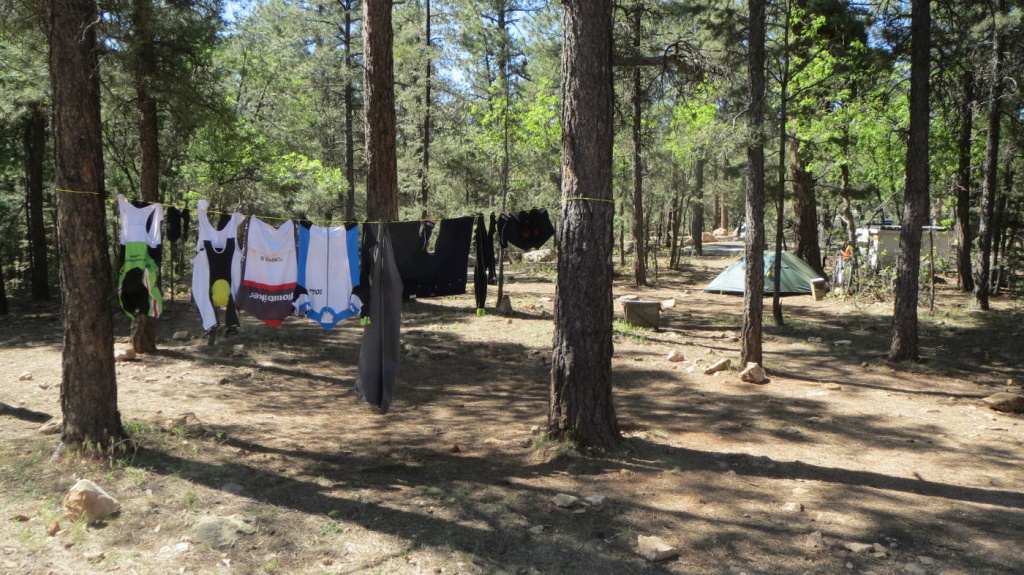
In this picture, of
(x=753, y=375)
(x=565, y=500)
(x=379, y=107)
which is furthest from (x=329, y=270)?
(x=753, y=375)

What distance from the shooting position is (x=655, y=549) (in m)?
4.01

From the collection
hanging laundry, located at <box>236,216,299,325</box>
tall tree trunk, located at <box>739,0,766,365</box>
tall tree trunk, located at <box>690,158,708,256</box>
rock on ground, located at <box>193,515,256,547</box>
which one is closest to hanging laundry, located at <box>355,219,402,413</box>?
hanging laundry, located at <box>236,216,299,325</box>

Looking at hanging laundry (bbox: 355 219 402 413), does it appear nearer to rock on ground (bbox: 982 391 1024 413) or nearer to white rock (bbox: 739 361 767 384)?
white rock (bbox: 739 361 767 384)

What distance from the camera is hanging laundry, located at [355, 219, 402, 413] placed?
6.39 meters

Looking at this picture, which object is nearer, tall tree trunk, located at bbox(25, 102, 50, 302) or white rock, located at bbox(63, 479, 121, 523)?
white rock, located at bbox(63, 479, 121, 523)

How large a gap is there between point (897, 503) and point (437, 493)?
3322 mm

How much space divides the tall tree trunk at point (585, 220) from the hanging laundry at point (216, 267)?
3078 millimetres

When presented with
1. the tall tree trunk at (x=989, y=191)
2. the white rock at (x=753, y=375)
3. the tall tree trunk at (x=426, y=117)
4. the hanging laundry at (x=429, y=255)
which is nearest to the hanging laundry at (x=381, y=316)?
the hanging laundry at (x=429, y=255)

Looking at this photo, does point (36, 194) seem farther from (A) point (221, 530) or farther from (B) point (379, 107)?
(A) point (221, 530)

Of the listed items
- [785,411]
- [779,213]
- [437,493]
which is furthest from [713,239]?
[437,493]

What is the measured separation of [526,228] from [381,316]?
5.75 ft

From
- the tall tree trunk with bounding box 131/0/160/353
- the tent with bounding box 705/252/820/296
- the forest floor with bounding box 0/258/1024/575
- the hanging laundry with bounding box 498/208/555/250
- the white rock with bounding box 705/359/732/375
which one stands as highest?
the tall tree trunk with bounding box 131/0/160/353

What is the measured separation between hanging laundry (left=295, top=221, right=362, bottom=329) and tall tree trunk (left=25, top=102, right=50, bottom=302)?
11535 mm

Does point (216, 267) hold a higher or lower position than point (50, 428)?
higher
